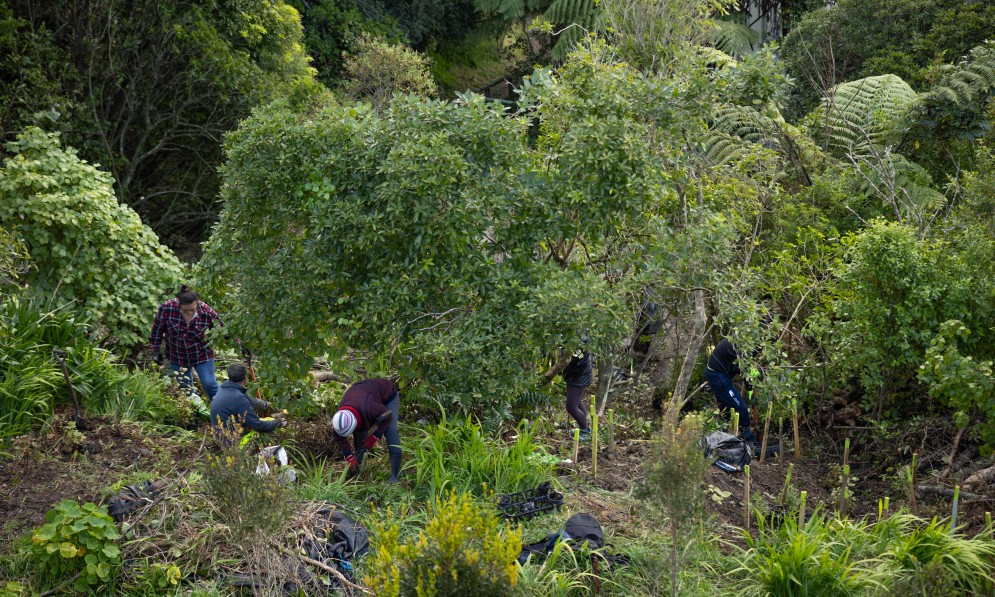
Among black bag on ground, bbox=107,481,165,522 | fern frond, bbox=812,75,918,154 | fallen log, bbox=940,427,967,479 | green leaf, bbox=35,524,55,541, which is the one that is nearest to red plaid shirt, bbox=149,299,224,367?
black bag on ground, bbox=107,481,165,522

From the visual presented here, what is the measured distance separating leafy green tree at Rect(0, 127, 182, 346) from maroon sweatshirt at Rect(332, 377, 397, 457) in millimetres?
3397

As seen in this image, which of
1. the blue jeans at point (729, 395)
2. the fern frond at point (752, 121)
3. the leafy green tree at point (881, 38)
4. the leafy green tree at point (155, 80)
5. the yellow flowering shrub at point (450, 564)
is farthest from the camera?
the leafy green tree at point (881, 38)

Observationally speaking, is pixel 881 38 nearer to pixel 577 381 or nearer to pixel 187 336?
pixel 577 381

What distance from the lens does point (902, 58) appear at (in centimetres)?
1427

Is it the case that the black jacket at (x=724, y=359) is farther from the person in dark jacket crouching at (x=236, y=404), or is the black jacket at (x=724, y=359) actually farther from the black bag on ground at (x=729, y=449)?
the person in dark jacket crouching at (x=236, y=404)

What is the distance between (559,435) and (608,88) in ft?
11.3

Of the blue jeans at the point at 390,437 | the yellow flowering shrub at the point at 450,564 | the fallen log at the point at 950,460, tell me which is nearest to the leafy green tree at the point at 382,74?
the blue jeans at the point at 390,437

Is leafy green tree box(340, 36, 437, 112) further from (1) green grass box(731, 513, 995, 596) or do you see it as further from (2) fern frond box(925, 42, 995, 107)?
(1) green grass box(731, 513, 995, 596)

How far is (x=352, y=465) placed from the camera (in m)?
6.96

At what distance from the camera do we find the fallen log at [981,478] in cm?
Answer: 661

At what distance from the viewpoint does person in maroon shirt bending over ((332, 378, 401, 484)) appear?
6.77 m

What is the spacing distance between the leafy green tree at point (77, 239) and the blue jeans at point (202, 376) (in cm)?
78

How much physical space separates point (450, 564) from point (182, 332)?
5340mm

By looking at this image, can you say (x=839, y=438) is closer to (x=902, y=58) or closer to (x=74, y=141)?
(x=902, y=58)
